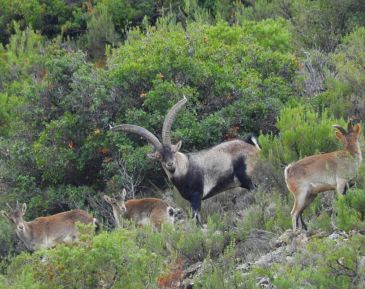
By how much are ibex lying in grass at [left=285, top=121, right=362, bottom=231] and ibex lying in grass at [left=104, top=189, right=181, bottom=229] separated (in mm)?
2557

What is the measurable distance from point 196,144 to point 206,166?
1731mm

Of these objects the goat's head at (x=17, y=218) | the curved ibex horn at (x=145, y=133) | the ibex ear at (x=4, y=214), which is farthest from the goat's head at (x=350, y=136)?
the ibex ear at (x=4, y=214)

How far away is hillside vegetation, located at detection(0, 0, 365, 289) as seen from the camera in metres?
13.1

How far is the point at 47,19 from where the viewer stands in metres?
32.2

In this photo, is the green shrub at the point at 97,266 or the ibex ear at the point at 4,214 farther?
the ibex ear at the point at 4,214

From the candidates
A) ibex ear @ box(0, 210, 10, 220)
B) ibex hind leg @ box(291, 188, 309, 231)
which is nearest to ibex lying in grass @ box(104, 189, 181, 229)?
ibex ear @ box(0, 210, 10, 220)

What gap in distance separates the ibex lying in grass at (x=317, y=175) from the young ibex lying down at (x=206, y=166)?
107 inches

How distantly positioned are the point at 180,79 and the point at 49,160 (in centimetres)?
287

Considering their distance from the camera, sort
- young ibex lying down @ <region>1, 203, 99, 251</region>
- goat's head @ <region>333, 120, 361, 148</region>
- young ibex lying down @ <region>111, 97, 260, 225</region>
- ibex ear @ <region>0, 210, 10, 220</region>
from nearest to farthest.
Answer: goat's head @ <region>333, 120, 361, 148</region> → young ibex lying down @ <region>1, 203, 99, 251</region> → young ibex lying down @ <region>111, 97, 260, 225</region> → ibex ear @ <region>0, 210, 10, 220</region>

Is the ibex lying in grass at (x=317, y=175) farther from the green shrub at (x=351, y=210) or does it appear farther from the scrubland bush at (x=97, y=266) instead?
the scrubland bush at (x=97, y=266)

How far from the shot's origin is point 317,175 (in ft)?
49.2

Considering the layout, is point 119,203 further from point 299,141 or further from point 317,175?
point 317,175

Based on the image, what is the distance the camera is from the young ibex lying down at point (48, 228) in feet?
57.3

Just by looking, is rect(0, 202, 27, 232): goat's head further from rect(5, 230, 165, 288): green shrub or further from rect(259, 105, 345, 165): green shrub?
rect(5, 230, 165, 288): green shrub
